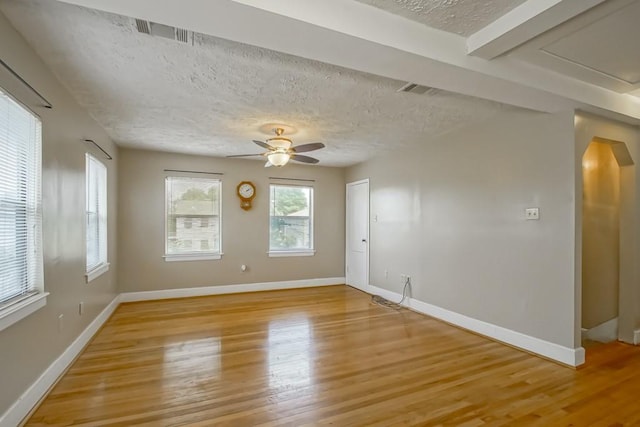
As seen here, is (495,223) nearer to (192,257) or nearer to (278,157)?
(278,157)

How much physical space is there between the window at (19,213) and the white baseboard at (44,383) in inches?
21.4

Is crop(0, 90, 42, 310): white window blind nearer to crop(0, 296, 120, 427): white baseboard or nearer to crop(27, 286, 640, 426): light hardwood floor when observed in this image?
crop(0, 296, 120, 427): white baseboard

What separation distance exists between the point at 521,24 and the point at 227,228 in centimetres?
499

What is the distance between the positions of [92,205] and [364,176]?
4.21m

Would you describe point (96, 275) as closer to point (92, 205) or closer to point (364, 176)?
point (92, 205)

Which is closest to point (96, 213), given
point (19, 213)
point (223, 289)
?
point (19, 213)

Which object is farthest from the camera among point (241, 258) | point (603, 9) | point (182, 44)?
point (241, 258)

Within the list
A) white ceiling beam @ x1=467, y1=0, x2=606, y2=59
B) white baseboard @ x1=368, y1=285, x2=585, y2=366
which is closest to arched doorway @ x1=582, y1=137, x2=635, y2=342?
white baseboard @ x1=368, y1=285, x2=585, y2=366

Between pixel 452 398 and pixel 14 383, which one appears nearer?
pixel 14 383

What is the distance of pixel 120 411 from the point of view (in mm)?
2162

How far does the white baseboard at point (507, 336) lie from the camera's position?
2.90 m

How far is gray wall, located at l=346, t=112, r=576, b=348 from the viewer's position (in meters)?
2.99

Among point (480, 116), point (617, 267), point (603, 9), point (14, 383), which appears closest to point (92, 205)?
point (14, 383)

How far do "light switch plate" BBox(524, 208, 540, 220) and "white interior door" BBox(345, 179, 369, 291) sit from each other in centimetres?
296
